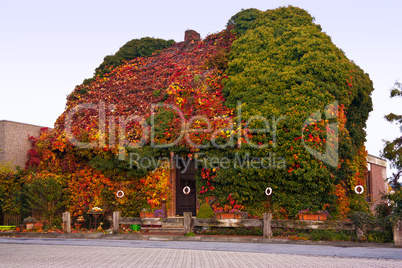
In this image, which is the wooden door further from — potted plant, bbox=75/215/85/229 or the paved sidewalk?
the paved sidewalk

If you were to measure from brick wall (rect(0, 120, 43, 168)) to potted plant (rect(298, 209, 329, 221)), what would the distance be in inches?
552

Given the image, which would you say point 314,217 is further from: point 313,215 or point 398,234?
point 398,234

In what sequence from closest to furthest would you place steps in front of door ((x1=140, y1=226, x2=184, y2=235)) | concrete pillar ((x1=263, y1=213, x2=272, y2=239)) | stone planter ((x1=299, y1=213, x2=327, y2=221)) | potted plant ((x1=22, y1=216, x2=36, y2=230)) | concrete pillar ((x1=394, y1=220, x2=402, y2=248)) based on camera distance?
concrete pillar ((x1=394, y1=220, x2=402, y2=248))
concrete pillar ((x1=263, y1=213, x2=272, y2=239))
stone planter ((x1=299, y1=213, x2=327, y2=221))
steps in front of door ((x1=140, y1=226, x2=184, y2=235))
potted plant ((x1=22, y1=216, x2=36, y2=230))

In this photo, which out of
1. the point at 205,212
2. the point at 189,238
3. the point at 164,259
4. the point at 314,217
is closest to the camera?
the point at 164,259

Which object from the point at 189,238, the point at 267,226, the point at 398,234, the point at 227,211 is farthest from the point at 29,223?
the point at 398,234

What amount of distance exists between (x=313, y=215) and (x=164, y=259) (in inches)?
315

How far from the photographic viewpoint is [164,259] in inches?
356

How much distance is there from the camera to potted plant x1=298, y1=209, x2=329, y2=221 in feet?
50.2

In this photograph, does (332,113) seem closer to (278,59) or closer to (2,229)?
(278,59)

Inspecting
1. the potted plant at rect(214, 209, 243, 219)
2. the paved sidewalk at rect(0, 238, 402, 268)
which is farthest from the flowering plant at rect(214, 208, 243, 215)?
the paved sidewalk at rect(0, 238, 402, 268)

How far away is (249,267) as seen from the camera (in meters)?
7.87

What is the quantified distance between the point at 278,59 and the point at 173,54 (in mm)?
8707

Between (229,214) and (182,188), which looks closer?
(229,214)

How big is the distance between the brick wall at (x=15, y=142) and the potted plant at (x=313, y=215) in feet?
46.0
